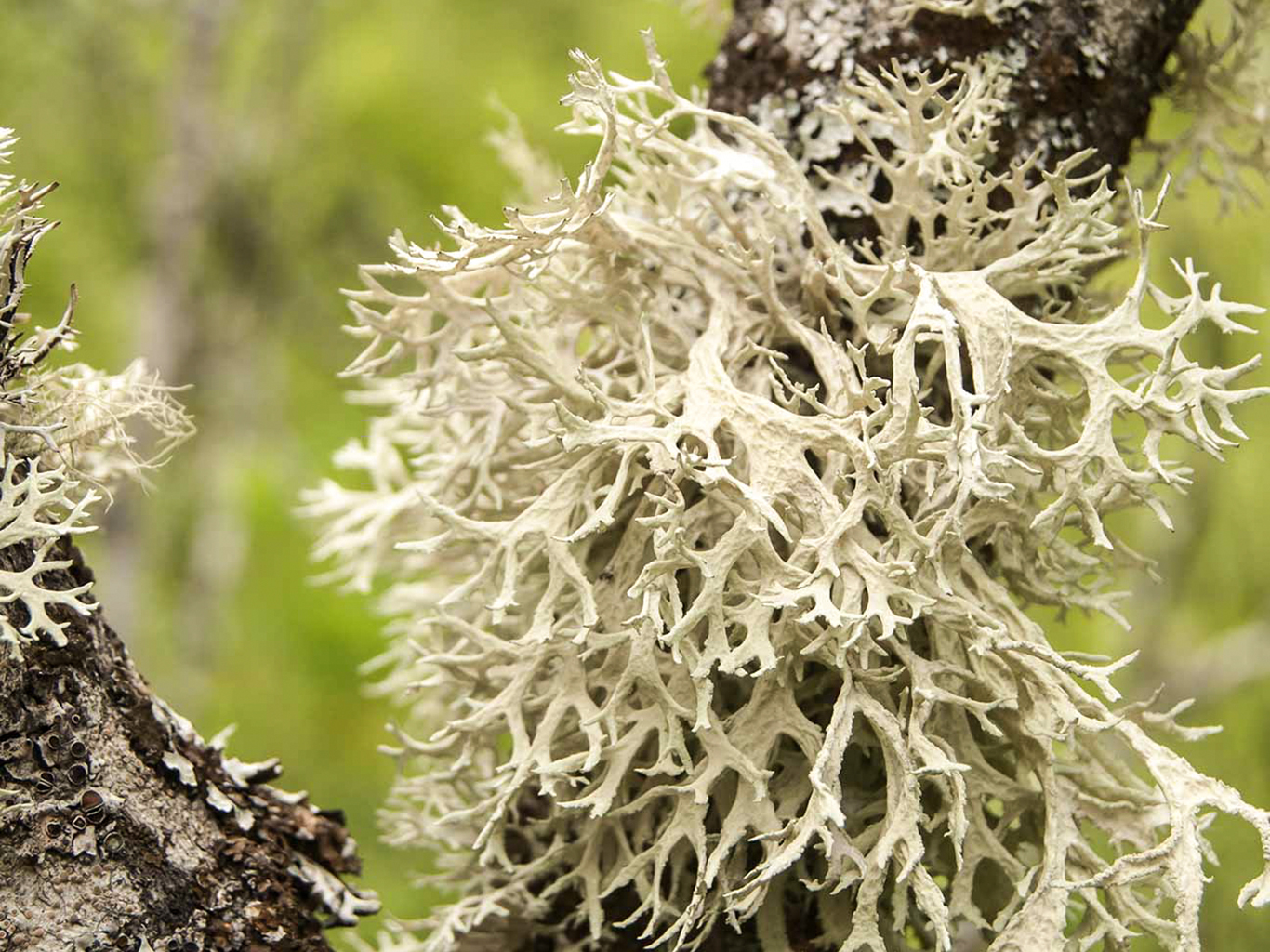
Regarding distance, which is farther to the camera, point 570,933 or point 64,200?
point 64,200

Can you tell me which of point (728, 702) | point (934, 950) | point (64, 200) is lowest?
point (934, 950)

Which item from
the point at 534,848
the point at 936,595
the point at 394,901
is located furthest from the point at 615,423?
the point at 394,901

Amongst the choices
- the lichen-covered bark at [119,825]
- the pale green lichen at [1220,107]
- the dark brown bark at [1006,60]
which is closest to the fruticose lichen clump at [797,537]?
the dark brown bark at [1006,60]

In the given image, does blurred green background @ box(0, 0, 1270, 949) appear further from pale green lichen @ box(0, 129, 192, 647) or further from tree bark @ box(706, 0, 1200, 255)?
pale green lichen @ box(0, 129, 192, 647)

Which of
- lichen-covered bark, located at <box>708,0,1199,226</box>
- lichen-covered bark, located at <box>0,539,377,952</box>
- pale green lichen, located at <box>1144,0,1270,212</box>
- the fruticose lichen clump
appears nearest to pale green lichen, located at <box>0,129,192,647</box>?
lichen-covered bark, located at <box>0,539,377,952</box>

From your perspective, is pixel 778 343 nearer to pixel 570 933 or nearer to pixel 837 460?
pixel 837 460

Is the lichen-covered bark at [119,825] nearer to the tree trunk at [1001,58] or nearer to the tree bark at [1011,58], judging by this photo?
the tree trunk at [1001,58]
